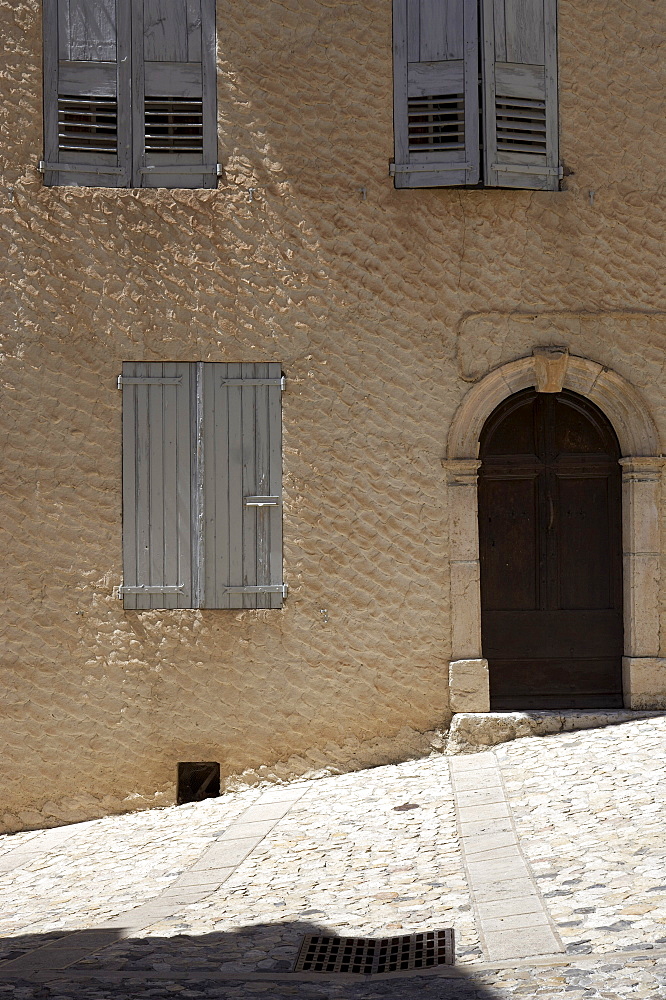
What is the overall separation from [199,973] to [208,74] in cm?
581

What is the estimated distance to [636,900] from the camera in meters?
4.10

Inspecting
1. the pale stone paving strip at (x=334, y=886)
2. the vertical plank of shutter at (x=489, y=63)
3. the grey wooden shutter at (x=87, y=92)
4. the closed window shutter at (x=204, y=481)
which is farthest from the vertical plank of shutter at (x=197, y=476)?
the vertical plank of shutter at (x=489, y=63)

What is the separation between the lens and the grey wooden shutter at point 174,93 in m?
7.02

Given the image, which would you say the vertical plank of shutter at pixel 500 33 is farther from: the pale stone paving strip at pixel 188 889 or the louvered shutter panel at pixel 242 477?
the pale stone paving strip at pixel 188 889

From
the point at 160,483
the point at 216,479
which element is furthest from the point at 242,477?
the point at 160,483

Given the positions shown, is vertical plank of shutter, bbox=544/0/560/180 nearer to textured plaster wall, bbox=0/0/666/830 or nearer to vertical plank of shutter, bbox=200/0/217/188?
textured plaster wall, bbox=0/0/666/830

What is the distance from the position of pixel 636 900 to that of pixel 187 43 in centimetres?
615

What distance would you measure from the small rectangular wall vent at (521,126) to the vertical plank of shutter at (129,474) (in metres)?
3.10

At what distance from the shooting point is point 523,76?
7.09 meters

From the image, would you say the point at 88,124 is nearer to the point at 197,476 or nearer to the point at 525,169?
the point at 197,476

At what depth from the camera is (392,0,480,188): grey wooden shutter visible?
23.0ft

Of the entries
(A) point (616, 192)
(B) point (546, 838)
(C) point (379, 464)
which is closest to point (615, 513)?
(C) point (379, 464)

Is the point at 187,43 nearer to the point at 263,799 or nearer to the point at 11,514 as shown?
the point at 11,514

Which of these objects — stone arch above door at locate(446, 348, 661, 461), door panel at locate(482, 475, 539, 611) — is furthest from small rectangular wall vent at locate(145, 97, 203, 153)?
door panel at locate(482, 475, 539, 611)
